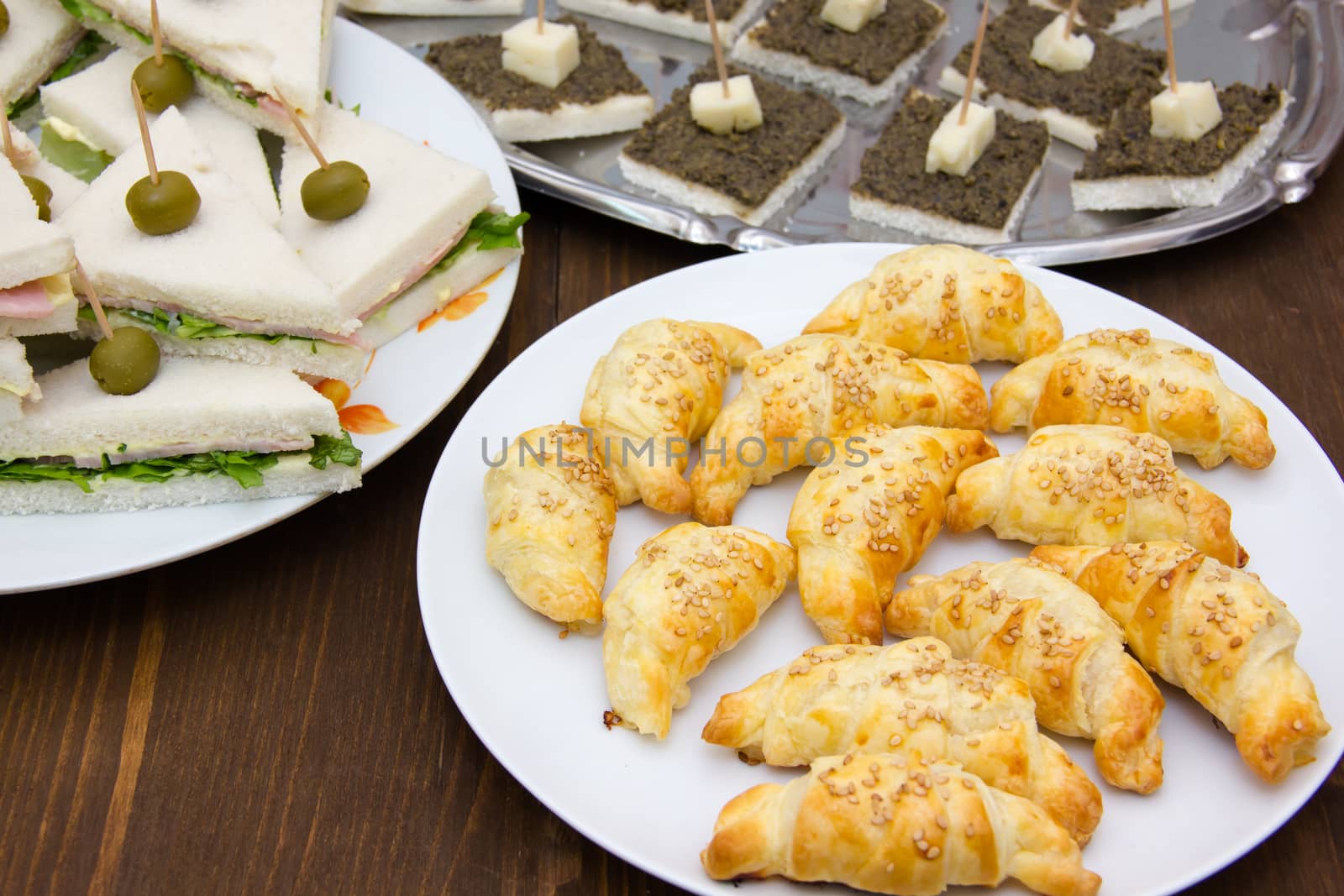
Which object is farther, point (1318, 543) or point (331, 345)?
point (331, 345)

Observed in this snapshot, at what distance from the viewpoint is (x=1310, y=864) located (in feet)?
8.12

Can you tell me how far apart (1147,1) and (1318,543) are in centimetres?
283

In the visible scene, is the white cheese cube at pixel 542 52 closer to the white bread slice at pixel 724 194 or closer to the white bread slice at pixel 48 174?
the white bread slice at pixel 724 194

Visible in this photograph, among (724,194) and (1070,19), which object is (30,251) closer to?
(724,194)

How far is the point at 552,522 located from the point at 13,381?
1.34 metres

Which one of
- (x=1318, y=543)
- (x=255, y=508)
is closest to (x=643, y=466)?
(x=255, y=508)

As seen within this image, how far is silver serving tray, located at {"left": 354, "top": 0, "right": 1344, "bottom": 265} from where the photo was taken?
3.75 m

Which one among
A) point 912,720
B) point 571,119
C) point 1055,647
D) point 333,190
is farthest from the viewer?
point 571,119

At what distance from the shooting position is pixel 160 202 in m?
3.17

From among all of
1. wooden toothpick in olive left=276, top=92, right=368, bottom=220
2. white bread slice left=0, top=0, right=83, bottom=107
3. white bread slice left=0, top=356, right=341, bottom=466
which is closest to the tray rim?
wooden toothpick in olive left=276, top=92, right=368, bottom=220

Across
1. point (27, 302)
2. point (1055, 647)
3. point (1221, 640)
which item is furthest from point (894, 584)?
point (27, 302)

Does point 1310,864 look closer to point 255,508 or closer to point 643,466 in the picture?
point 643,466

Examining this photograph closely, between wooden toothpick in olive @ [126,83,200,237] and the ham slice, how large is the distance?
0.38 metres

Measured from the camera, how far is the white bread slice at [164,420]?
2.93 m
